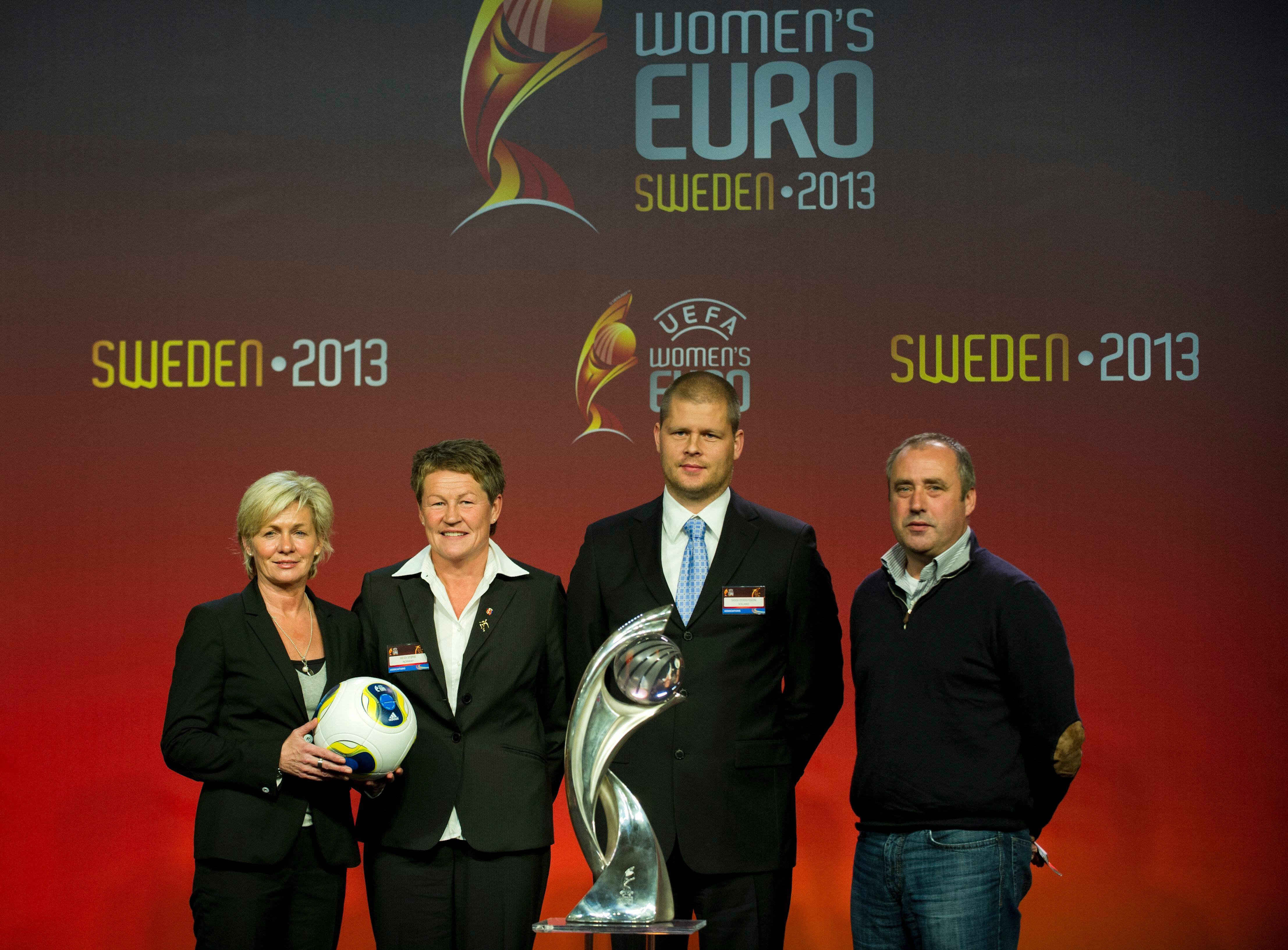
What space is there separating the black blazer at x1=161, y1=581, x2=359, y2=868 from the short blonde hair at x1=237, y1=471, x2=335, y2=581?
0.14 meters

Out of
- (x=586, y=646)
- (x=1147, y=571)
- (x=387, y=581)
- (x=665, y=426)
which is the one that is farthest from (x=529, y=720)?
(x=1147, y=571)

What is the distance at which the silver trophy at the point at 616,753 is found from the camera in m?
2.11

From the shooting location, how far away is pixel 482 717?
2.73 meters

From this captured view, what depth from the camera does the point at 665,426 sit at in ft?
9.17

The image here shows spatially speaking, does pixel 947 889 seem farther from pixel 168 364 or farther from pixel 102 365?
pixel 102 365

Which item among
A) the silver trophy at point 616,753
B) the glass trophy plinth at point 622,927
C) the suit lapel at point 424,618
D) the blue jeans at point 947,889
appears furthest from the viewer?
the suit lapel at point 424,618

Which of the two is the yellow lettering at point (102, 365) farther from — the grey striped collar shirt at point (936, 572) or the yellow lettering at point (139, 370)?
the grey striped collar shirt at point (936, 572)

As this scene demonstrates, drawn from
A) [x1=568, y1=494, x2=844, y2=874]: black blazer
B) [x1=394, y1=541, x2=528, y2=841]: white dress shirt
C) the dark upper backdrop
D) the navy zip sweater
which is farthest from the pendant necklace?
the dark upper backdrop

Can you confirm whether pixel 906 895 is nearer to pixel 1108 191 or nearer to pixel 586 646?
pixel 586 646

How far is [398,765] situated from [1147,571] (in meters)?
2.82

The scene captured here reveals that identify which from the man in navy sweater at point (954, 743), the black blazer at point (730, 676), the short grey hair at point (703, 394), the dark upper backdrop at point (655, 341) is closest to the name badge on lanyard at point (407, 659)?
the black blazer at point (730, 676)

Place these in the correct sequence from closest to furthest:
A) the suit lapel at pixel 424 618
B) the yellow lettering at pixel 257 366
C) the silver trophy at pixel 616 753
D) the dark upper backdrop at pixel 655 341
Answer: the silver trophy at pixel 616 753
the suit lapel at pixel 424 618
the dark upper backdrop at pixel 655 341
the yellow lettering at pixel 257 366

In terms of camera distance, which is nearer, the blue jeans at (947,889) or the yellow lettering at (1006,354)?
the blue jeans at (947,889)

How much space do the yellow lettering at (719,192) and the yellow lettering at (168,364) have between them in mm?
2021
